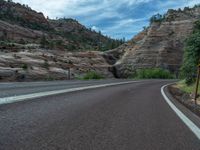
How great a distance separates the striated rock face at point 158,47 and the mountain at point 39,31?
46.6ft

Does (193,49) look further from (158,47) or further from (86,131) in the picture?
(158,47)

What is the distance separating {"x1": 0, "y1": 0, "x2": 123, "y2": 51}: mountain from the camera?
317 ft

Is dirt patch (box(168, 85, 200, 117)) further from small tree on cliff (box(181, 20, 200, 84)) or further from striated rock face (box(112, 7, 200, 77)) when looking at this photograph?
striated rock face (box(112, 7, 200, 77))

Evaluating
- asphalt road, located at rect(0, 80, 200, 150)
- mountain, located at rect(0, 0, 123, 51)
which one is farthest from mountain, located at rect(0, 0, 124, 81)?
asphalt road, located at rect(0, 80, 200, 150)

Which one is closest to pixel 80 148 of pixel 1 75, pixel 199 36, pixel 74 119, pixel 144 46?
pixel 74 119

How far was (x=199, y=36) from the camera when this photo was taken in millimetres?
24250

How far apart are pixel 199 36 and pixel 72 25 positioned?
504ft

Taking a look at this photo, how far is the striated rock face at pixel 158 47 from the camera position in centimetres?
8894

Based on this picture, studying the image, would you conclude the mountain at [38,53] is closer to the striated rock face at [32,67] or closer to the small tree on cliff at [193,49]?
the striated rock face at [32,67]

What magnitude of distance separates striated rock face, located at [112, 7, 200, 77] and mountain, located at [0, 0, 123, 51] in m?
A: 14.2

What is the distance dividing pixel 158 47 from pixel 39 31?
44292 millimetres

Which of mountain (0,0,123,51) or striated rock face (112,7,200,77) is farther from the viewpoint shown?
mountain (0,0,123,51)

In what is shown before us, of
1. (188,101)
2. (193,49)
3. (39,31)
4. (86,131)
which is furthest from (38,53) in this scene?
(39,31)

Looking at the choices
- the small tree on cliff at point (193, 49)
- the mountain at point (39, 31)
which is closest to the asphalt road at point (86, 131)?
the small tree on cliff at point (193, 49)
